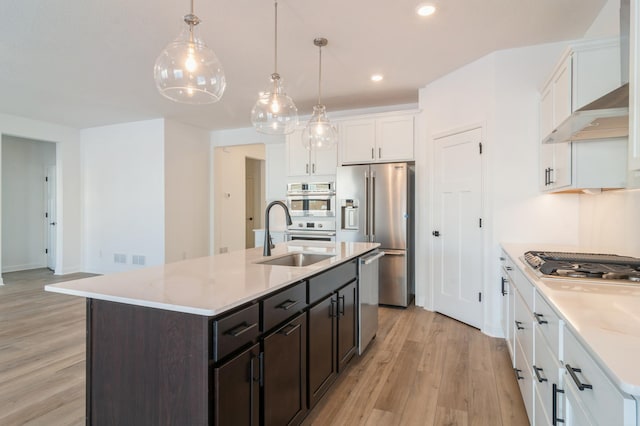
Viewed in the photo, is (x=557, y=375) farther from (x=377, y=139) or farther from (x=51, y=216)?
(x=51, y=216)

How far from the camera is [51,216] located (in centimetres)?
684

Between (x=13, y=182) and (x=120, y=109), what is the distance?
3378mm

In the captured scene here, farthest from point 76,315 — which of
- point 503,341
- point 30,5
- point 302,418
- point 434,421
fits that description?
point 503,341

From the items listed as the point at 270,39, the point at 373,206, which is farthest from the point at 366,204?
the point at 270,39

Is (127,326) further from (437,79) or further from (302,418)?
(437,79)

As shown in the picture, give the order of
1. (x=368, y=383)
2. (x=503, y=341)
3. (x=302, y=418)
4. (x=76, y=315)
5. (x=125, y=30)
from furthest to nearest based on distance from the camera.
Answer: (x=76, y=315), (x=503, y=341), (x=125, y=30), (x=368, y=383), (x=302, y=418)

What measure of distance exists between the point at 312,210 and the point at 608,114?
3.49 meters

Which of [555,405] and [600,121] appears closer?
[555,405]

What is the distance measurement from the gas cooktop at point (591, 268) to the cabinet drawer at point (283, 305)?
124 cm

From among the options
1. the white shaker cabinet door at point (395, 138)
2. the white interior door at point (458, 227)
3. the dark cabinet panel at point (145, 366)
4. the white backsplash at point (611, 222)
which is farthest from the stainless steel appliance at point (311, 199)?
the dark cabinet panel at point (145, 366)

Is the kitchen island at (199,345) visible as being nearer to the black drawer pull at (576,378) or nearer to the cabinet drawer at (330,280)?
the cabinet drawer at (330,280)

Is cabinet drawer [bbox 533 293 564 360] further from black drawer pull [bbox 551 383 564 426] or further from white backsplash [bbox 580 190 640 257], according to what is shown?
white backsplash [bbox 580 190 640 257]

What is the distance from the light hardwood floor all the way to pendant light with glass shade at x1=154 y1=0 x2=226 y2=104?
2008mm

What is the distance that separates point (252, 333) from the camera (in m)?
1.42
